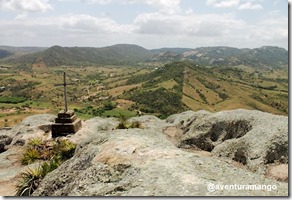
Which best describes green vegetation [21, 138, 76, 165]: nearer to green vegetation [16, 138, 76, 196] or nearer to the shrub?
green vegetation [16, 138, 76, 196]

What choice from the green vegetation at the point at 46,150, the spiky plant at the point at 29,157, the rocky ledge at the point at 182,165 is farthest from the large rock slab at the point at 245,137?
the spiky plant at the point at 29,157

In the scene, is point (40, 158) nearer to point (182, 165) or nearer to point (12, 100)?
point (182, 165)

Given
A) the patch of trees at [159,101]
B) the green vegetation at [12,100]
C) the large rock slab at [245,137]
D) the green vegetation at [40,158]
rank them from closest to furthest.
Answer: the green vegetation at [40,158], the large rock slab at [245,137], the patch of trees at [159,101], the green vegetation at [12,100]

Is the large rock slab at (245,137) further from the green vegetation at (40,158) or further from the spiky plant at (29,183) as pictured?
the spiky plant at (29,183)

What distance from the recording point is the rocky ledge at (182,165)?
45.6ft

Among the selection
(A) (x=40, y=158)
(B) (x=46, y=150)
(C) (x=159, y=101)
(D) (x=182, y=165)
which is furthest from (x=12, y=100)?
(D) (x=182, y=165)

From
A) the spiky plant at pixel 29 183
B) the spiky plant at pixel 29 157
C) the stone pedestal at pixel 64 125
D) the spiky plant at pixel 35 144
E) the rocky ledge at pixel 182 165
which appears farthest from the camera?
the stone pedestal at pixel 64 125

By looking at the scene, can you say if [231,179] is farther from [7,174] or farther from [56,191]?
[7,174]

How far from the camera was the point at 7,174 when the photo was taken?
25844 millimetres

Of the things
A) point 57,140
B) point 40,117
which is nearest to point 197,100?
point 40,117

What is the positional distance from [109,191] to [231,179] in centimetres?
554

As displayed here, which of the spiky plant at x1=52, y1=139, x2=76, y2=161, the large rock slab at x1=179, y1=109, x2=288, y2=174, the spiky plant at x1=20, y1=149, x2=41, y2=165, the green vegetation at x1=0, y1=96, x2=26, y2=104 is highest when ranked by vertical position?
the large rock slab at x1=179, y1=109, x2=288, y2=174

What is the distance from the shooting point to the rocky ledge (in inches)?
548

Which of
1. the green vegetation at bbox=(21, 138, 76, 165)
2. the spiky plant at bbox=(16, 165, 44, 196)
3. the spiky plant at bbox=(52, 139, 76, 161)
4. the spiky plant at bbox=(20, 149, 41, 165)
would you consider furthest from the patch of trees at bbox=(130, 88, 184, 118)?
the spiky plant at bbox=(16, 165, 44, 196)
